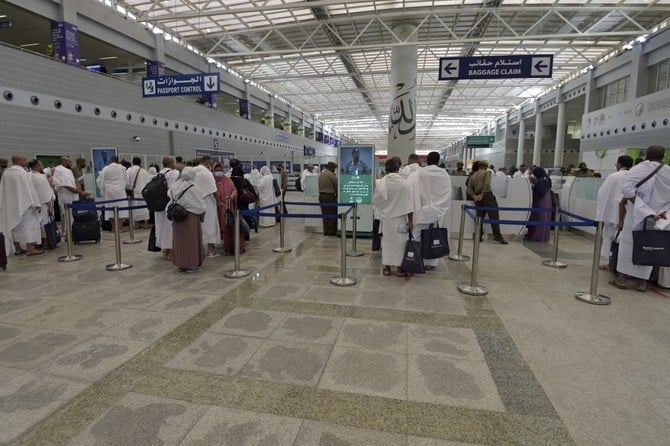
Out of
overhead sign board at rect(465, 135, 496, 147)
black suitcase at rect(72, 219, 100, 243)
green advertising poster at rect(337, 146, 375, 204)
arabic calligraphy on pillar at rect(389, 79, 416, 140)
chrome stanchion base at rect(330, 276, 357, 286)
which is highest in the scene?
arabic calligraphy on pillar at rect(389, 79, 416, 140)

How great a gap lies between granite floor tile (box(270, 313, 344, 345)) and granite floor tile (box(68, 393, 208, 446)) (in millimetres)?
1144

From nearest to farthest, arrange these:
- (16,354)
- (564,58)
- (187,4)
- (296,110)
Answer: (16,354) < (187,4) < (564,58) < (296,110)

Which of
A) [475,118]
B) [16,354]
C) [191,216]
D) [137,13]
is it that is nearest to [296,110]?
[475,118]

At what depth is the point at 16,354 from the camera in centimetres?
314

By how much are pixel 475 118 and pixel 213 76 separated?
33.2 metres

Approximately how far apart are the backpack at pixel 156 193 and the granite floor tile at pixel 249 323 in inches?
111

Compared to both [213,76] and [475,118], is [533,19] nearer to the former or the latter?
[213,76]

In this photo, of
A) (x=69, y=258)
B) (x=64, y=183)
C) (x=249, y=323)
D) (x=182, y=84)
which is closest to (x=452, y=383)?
(x=249, y=323)

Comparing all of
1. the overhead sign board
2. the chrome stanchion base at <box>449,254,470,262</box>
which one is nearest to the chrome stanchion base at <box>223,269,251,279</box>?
the chrome stanchion base at <box>449,254,470,262</box>

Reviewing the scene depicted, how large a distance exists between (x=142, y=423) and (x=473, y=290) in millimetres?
3819

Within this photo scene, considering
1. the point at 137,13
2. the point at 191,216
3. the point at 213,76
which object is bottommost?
the point at 191,216

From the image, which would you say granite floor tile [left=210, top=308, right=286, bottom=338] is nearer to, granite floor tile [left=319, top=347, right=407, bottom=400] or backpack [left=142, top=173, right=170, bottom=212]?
granite floor tile [left=319, top=347, right=407, bottom=400]

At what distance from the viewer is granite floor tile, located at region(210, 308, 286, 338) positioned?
11.8 feet

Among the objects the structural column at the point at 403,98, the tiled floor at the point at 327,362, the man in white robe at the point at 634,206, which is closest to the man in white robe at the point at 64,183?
the tiled floor at the point at 327,362
